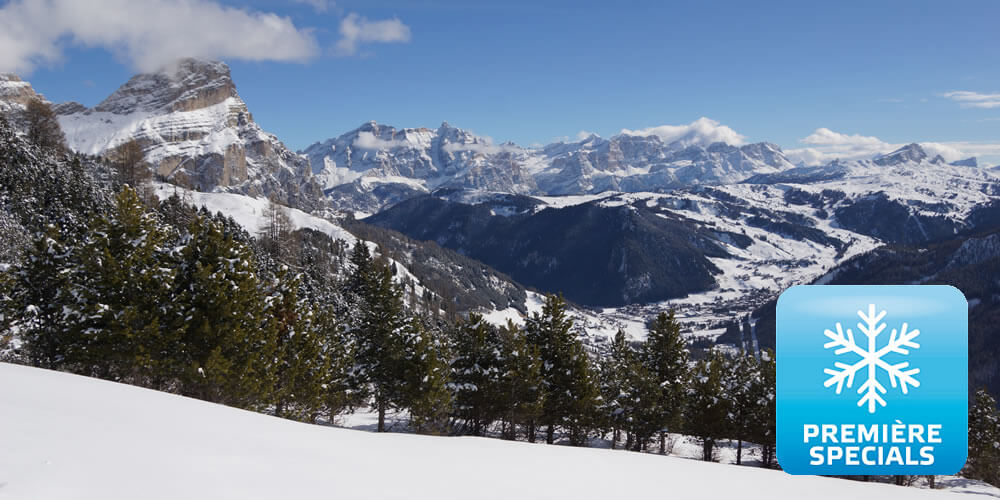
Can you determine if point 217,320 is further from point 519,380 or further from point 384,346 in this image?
point 519,380

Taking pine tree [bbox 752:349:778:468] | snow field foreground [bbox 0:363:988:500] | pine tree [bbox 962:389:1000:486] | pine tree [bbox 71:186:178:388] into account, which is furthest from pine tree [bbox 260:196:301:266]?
pine tree [bbox 962:389:1000:486]

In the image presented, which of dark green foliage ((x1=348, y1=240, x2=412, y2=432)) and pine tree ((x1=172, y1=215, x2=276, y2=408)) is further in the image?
dark green foliage ((x1=348, y1=240, x2=412, y2=432))

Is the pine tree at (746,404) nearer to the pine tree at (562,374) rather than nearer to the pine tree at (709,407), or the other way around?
the pine tree at (709,407)

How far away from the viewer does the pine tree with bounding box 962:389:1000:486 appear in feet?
138

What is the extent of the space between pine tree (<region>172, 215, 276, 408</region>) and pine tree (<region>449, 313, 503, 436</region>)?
1344cm

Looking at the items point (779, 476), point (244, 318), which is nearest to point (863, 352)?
point (779, 476)

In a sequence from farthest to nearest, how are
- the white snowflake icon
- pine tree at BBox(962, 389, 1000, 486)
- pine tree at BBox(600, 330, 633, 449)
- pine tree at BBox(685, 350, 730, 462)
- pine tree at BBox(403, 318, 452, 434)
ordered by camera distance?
pine tree at BBox(962, 389, 1000, 486) → pine tree at BBox(600, 330, 633, 449) → pine tree at BBox(685, 350, 730, 462) → pine tree at BBox(403, 318, 452, 434) → the white snowflake icon

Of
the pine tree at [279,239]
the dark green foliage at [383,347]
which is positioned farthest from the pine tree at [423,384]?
the pine tree at [279,239]

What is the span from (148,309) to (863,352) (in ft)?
90.0

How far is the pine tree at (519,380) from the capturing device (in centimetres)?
3403

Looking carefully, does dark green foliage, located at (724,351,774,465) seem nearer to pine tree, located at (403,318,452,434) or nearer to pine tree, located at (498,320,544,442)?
pine tree, located at (498,320,544,442)

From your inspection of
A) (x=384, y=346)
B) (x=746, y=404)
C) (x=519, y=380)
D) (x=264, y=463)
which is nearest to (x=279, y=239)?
(x=384, y=346)

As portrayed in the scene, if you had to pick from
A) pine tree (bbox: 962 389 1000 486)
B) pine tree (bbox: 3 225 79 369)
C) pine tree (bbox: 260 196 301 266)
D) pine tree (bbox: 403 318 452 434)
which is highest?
pine tree (bbox: 260 196 301 266)

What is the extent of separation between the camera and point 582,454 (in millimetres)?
16125
